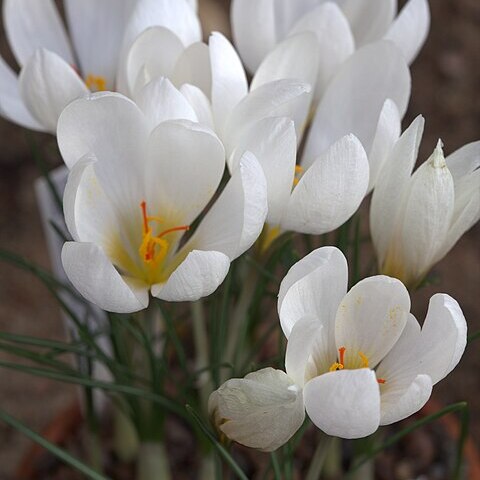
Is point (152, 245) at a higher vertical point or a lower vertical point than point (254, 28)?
lower

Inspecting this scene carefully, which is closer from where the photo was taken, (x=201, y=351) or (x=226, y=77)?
(x=226, y=77)

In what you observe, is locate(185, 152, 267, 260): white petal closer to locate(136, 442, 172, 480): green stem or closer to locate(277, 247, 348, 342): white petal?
locate(277, 247, 348, 342): white petal

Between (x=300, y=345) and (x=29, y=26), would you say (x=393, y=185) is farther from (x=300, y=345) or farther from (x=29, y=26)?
(x=29, y=26)

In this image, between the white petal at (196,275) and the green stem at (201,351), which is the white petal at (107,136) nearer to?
the white petal at (196,275)

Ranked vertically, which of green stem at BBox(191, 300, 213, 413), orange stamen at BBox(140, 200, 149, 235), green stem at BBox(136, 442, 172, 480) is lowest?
green stem at BBox(136, 442, 172, 480)

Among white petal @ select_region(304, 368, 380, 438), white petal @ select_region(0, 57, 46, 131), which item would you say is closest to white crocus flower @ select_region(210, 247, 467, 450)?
white petal @ select_region(304, 368, 380, 438)

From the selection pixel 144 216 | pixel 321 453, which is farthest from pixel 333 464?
pixel 144 216
